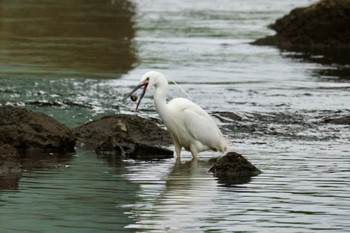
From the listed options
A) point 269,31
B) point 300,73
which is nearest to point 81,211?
point 300,73

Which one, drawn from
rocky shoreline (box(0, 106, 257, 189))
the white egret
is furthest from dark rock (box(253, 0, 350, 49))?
rocky shoreline (box(0, 106, 257, 189))

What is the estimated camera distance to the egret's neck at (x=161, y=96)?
14758 millimetres

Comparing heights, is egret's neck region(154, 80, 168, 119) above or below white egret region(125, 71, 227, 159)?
above

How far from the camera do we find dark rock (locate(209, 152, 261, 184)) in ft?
42.3

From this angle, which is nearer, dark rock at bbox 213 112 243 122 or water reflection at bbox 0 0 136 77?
dark rock at bbox 213 112 243 122

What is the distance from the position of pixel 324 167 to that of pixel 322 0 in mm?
17638

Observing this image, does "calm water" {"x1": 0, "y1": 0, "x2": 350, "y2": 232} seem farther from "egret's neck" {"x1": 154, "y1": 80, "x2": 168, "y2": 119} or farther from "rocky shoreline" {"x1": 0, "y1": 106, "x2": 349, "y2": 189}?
"egret's neck" {"x1": 154, "y1": 80, "x2": 168, "y2": 119}

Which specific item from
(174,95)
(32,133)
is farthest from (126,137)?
(174,95)

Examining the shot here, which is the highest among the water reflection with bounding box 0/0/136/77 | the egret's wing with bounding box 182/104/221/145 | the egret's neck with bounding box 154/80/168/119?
the egret's neck with bounding box 154/80/168/119

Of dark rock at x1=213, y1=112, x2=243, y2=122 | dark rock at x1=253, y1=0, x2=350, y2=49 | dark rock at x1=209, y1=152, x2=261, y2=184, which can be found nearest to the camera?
dark rock at x1=209, y1=152, x2=261, y2=184

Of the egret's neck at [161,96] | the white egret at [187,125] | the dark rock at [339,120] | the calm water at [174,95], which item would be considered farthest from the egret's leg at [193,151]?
the dark rock at [339,120]

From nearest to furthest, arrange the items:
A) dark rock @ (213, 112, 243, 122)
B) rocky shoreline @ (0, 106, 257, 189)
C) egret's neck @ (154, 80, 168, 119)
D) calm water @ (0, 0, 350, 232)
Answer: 1. calm water @ (0, 0, 350, 232)
2. rocky shoreline @ (0, 106, 257, 189)
3. egret's neck @ (154, 80, 168, 119)
4. dark rock @ (213, 112, 243, 122)

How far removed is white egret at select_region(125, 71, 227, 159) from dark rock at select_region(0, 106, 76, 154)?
1.03 meters

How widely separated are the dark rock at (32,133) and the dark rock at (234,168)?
2448 mm
